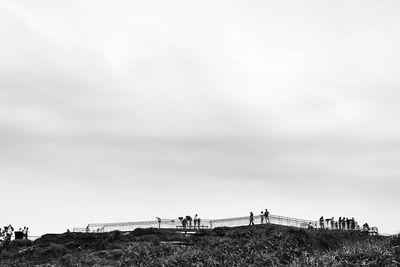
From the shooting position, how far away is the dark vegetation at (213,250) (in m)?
19.0

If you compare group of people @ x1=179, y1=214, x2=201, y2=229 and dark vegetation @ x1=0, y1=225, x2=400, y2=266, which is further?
group of people @ x1=179, y1=214, x2=201, y2=229

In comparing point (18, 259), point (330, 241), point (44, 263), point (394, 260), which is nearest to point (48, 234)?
point (18, 259)

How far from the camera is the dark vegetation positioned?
18953 mm

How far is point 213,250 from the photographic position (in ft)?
87.2

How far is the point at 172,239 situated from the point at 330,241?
12.6 m

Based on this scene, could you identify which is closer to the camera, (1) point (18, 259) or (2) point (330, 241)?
(2) point (330, 241)

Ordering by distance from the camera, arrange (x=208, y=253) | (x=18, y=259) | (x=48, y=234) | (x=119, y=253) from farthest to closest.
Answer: (x=48, y=234), (x=18, y=259), (x=119, y=253), (x=208, y=253)

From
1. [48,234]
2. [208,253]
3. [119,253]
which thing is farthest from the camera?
[48,234]

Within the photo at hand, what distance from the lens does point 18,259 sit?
33000mm

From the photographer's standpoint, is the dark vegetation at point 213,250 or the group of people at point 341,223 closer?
the dark vegetation at point 213,250

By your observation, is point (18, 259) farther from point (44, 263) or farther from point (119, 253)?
point (119, 253)

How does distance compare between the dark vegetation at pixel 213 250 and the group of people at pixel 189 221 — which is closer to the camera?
the dark vegetation at pixel 213 250

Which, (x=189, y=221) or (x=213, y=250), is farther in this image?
(x=189, y=221)

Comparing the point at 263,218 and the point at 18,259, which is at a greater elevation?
the point at 263,218
